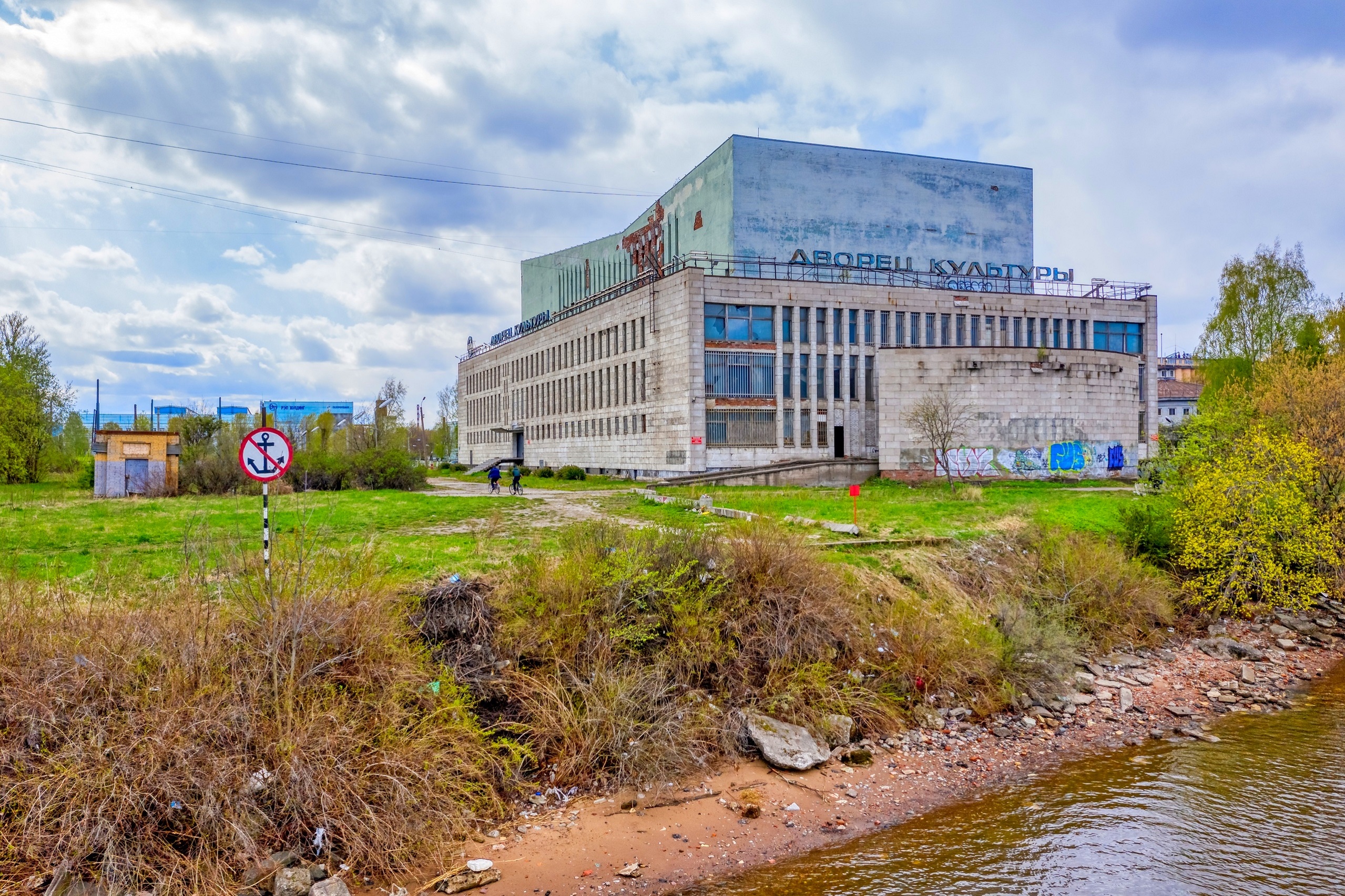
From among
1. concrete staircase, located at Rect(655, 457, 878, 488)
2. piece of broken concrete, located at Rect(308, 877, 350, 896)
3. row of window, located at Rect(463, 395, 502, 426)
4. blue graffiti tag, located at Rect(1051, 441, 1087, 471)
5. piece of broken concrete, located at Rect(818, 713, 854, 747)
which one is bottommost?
piece of broken concrete, located at Rect(308, 877, 350, 896)

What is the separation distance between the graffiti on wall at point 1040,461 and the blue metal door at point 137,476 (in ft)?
110

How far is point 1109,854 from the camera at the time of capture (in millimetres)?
8336

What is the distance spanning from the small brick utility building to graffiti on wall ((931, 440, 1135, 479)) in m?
32.7

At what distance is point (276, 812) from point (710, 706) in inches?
203

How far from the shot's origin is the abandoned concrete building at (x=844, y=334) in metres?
40.5

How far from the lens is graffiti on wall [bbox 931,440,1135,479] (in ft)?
130

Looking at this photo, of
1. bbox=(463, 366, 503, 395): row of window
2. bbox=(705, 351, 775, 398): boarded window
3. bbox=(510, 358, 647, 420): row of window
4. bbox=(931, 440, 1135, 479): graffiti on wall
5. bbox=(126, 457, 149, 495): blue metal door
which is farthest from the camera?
bbox=(463, 366, 503, 395): row of window

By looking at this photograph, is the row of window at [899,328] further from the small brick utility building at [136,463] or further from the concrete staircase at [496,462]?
the concrete staircase at [496,462]

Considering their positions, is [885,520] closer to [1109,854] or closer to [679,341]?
[1109,854]

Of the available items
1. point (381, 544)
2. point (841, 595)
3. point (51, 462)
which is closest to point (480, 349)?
point (51, 462)

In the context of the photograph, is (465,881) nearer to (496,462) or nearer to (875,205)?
(875,205)

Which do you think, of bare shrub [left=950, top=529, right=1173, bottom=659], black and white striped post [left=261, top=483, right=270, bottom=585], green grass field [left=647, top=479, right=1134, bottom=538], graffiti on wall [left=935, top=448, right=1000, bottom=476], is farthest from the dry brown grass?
graffiti on wall [left=935, top=448, right=1000, bottom=476]

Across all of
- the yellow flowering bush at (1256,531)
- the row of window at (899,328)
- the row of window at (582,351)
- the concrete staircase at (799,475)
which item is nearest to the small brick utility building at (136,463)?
the concrete staircase at (799,475)

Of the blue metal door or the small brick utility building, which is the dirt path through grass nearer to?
the small brick utility building
